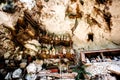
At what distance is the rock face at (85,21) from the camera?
7.30 m

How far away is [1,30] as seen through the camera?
680 centimetres

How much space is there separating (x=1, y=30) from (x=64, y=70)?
114 inches

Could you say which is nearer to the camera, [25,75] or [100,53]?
[25,75]

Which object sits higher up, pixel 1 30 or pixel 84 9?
pixel 84 9

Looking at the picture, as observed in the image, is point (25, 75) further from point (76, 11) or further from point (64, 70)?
point (76, 11)

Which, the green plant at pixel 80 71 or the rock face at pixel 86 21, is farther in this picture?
the rock face at pixel 86 21

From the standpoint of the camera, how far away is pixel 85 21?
754cm

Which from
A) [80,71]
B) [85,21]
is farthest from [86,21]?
[80,71]

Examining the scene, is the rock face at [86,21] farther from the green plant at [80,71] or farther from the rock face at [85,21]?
the green plant at [80,71]

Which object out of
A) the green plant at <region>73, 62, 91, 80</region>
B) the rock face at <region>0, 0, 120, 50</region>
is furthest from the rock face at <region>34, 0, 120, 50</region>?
the green plant at <region>73, 62, 91, 80</region>

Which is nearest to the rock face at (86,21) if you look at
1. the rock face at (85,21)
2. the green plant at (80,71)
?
the rock face at (85,21)

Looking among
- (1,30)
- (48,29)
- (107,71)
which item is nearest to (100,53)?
(107,71)

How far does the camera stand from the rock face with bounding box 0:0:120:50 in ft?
23.9

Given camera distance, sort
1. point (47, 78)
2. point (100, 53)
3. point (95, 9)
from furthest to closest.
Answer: point (95, 9) < point (100, 53) < point (47, 78)
